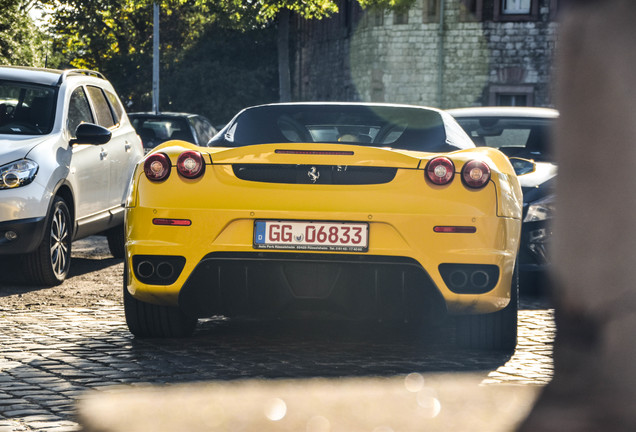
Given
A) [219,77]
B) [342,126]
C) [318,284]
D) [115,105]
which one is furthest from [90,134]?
[219,77]

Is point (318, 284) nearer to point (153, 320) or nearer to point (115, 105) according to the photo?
point (153, 320)

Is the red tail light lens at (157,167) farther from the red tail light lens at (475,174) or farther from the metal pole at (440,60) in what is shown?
the metal pole at (440,60)

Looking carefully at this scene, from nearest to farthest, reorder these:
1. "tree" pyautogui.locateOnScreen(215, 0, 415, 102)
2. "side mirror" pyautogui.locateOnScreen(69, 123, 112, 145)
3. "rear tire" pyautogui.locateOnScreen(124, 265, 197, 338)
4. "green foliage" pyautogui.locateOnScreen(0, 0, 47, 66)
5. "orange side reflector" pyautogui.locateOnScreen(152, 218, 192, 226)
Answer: "orange side reflector" pyautogui.locateOnScreen(152, 218, 192, 226)
"rear tire" pyautogui.locateOnScreen(124, 265, 197, 338)
"side mirror" pyautogui.locateOnScreen(69, 123, 112, 145)
"tree" pyautogui.locateOnScreen(215, 0, 415, 102)
"green foliage" pyautogui.locateOnScreen(0, 0, 47, 66)

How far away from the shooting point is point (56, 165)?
9.24 meters

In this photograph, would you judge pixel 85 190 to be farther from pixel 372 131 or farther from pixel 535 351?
pixel 535 351

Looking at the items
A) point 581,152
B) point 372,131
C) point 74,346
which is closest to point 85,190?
point 372,131

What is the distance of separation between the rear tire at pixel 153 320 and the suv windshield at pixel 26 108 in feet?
10.9

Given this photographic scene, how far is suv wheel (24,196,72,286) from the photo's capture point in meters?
9.09

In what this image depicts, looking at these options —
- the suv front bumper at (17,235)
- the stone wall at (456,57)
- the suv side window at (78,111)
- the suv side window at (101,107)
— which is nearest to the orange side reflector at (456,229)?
the suv front bumper at (17,235)

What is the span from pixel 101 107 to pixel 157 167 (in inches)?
200

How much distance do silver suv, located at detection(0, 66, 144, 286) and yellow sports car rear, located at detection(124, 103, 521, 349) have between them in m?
2.84

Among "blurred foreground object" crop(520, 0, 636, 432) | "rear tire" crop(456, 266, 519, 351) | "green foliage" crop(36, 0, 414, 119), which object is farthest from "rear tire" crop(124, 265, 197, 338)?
"green foliage" crop(36, 0, 414, 119)

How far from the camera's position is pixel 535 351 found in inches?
259

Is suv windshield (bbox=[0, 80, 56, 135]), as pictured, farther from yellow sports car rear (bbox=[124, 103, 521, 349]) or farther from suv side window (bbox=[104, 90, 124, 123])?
yellow sports car rear (bbox=[124, 103, 521, 349])
